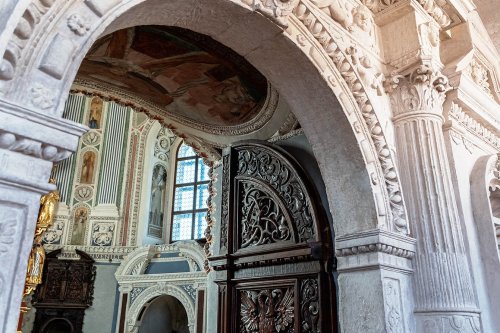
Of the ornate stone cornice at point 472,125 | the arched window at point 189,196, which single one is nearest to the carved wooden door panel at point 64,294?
the arched window at point 189,196

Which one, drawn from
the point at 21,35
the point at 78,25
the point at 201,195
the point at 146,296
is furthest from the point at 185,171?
the point at 21,35

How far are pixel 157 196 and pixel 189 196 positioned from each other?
78 cm

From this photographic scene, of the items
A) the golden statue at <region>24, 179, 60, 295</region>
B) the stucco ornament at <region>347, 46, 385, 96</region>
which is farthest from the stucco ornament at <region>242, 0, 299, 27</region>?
the golden statue at <region>24, 179, 60, 295</region>

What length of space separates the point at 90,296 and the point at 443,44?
883cm

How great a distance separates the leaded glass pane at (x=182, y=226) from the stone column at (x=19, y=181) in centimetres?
929

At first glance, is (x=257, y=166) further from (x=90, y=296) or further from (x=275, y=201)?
(x=90, y=296)

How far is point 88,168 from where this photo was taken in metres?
11.5

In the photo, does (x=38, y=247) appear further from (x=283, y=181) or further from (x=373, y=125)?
(x=373, y=125)

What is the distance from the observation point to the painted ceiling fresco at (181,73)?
366 centimetres

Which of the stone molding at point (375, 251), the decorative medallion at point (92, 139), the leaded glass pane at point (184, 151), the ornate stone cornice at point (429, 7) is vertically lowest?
the stone molding at point (375, 251)

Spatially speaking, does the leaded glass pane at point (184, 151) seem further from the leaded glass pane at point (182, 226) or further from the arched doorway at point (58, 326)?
the arched doorway at point (58, 326)

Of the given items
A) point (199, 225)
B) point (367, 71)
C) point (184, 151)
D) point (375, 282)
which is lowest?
point (375, 282)

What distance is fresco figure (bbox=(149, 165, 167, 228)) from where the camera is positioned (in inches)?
432

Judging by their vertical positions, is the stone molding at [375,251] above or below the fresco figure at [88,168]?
below
